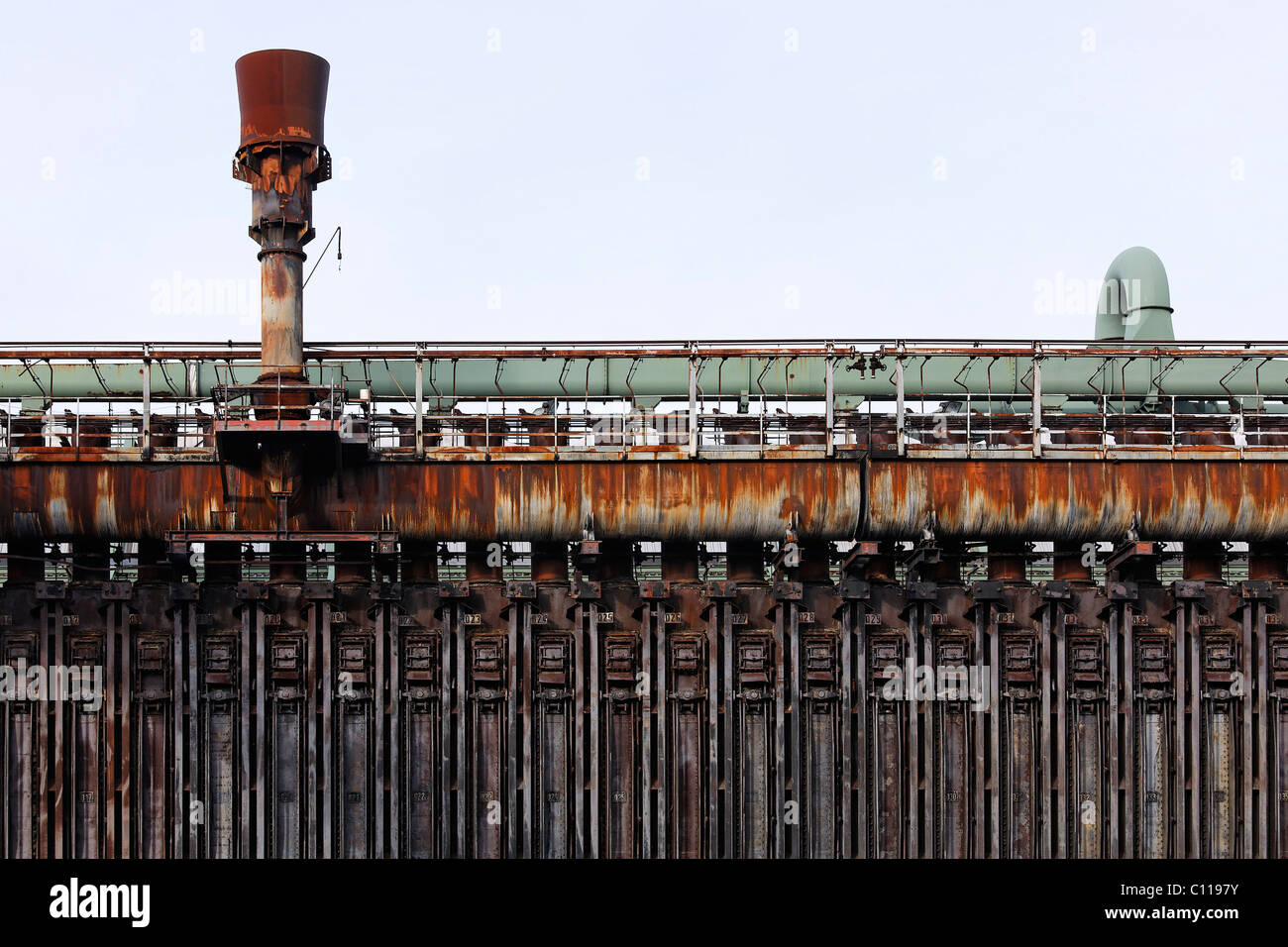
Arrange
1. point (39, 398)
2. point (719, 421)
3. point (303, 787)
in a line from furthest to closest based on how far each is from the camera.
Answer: point (39, 398), point (719, 421), point (303, 787)

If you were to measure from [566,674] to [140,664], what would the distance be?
817cm

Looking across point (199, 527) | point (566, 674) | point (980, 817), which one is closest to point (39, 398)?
point (199, 527)

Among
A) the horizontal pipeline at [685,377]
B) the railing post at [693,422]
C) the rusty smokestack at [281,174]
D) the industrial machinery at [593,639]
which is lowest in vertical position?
the industrial machinery at [593,639]

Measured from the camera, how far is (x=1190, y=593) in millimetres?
28078

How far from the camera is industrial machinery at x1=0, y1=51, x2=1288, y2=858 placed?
26.8m

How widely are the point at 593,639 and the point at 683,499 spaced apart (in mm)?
3208

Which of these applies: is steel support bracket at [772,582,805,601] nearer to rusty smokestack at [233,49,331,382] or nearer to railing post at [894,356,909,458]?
railing post at [894,356,909,458]

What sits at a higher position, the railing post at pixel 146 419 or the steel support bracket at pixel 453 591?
the railing post at pixel 146 419

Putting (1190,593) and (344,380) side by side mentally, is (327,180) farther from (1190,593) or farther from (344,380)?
(1190,593)

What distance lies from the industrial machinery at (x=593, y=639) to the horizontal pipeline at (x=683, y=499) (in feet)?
0.20

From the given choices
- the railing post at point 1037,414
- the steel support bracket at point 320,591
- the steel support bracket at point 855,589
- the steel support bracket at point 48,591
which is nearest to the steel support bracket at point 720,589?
the steel support bracket at point 855,589

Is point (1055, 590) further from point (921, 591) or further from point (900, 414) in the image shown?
point (900, 414)

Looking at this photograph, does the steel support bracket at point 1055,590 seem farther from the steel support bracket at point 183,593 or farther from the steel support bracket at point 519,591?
the steel support bracket at point 183,593

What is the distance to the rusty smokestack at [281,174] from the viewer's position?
27047 mm
